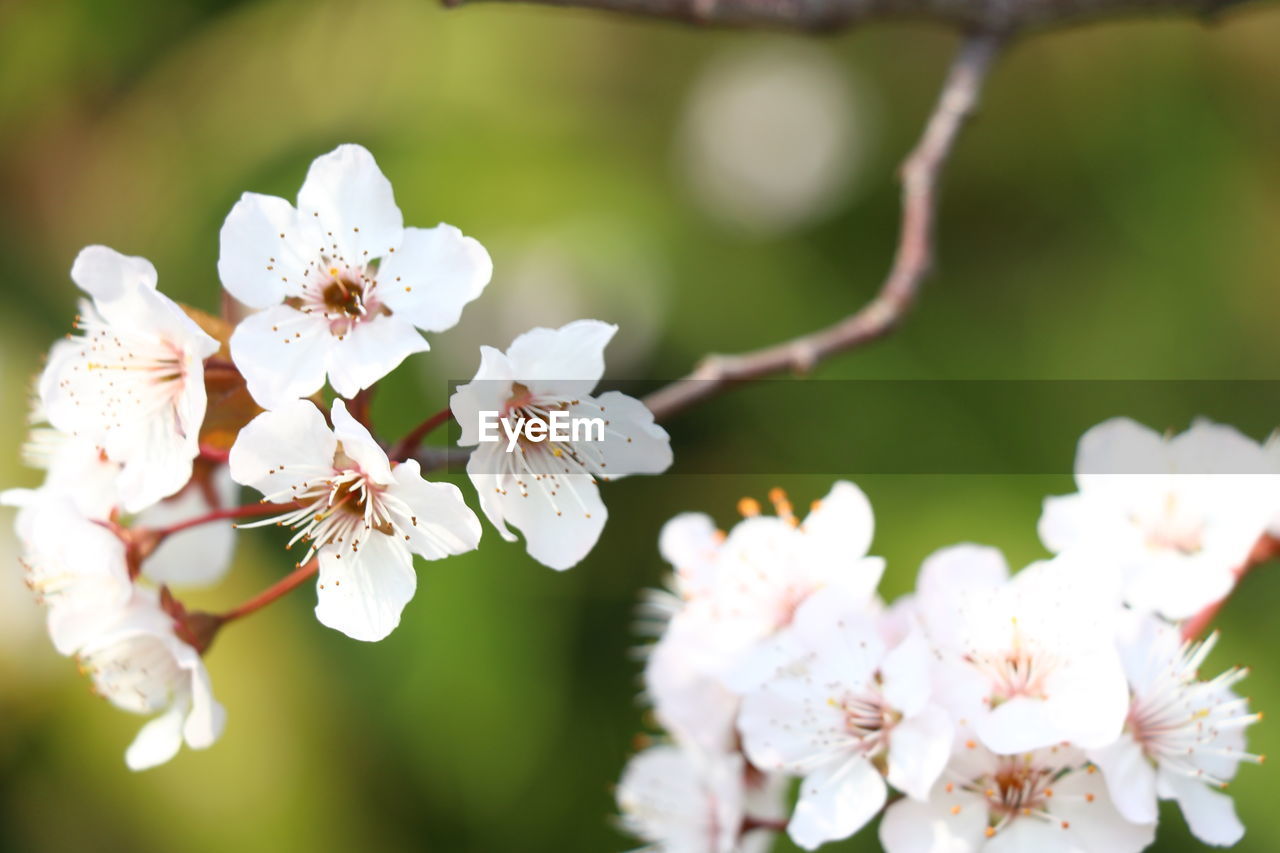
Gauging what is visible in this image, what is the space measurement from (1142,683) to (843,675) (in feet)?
0.75

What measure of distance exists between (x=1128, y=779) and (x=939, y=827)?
0.48 ft

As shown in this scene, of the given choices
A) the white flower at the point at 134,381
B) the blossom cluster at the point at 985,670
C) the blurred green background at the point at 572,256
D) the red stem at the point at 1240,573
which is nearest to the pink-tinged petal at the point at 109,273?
the white flower at the point at 134,381

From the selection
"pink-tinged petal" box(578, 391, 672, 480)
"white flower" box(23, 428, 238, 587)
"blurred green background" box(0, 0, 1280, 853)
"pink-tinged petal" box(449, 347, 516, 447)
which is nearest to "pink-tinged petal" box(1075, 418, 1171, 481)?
"pink-tinged petal" box(578, 391, 672, 480)

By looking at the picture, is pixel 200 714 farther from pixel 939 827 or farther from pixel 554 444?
pixel 939 827

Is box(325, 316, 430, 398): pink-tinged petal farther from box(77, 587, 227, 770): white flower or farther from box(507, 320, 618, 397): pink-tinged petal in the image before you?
box(77, 587, 227, 770): white flower

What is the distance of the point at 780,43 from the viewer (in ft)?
10.8

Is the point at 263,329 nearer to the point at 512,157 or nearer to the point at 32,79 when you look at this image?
the point at 512,157

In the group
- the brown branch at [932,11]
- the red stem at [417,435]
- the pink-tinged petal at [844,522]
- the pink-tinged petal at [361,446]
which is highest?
the brown branch at [932,11]

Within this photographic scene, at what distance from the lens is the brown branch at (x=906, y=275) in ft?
3.41

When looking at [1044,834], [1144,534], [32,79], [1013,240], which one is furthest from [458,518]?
[32,79]

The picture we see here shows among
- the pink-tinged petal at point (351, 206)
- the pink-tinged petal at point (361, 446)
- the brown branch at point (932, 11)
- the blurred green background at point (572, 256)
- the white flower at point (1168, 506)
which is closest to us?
the pink-tinged petal at point (361, 446)

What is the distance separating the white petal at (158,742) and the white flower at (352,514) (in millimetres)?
248

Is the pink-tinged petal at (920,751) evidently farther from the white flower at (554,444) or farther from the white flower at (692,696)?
the white flower at (554,444)

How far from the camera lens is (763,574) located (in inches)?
39.4
